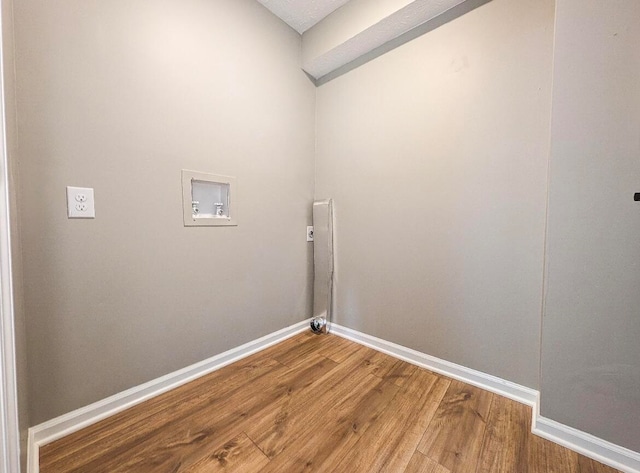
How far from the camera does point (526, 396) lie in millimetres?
1214

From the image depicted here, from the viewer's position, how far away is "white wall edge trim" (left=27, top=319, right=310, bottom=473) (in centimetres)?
96

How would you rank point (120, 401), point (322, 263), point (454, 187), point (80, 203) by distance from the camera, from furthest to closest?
point (322, 263)
point (454, 187)
point (120, 401)
point (80, 203)

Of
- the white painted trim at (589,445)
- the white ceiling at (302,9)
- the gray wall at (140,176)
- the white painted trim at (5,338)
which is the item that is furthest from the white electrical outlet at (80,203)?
the white painted trim at (589,445)

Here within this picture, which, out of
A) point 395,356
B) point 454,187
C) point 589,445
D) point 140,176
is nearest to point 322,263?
point 395,356

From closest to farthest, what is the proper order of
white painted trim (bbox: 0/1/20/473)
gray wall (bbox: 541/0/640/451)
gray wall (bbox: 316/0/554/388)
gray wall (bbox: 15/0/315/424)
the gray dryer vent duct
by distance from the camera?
white painted trim (bbox: 0/1/20/473), gray wall (bbox: 541/0/640/451), gray wall (bbox: 15/0/315/424), gray wall (bbox: 316/0/554/388), the gray dryer vent duct

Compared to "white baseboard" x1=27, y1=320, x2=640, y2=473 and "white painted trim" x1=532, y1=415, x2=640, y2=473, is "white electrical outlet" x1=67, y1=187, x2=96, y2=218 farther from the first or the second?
"white painted trim" x1=532, y1=415, x2=640, y2=473

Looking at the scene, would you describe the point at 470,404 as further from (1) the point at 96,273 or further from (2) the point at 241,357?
(1) the point at 96,273

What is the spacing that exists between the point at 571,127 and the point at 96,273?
205cm

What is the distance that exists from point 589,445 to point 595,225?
85 cm

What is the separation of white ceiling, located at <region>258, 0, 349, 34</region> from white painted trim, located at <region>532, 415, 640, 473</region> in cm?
250

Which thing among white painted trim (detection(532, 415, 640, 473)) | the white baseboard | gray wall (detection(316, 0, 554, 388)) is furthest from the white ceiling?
white painted trim (detection(532, 415, 640, 473))

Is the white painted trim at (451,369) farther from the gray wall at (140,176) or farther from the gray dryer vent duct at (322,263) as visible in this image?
the gray wall at (140,176)

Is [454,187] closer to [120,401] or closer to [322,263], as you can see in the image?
[322,263]

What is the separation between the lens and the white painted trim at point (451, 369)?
Answer: 1228 mm
